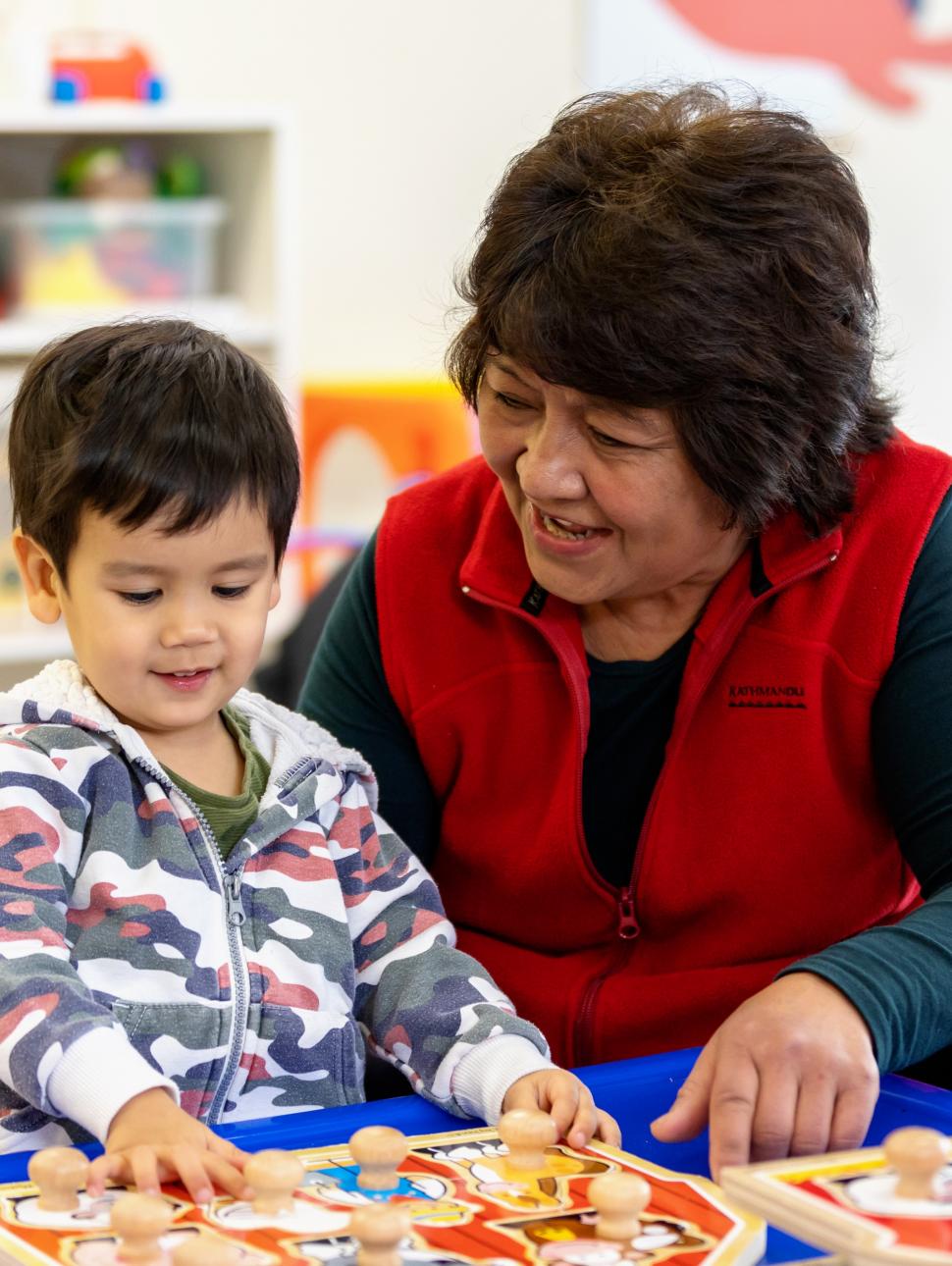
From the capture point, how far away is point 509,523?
123 cm

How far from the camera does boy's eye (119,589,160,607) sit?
96 cm

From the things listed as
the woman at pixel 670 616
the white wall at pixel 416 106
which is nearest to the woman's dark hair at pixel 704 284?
the woman at pixel 670 616

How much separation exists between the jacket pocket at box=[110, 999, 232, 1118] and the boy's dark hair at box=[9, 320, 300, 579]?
0.82ft

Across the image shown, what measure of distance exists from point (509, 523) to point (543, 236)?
23 cm

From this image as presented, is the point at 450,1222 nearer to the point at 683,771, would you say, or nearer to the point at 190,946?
the point at 190,946

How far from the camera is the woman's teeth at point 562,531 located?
111cm

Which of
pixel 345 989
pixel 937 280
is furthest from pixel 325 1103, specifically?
pixel 937 280

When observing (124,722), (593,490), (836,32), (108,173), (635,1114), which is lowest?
(635,1114)

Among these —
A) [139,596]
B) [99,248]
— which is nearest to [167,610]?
[139,596]

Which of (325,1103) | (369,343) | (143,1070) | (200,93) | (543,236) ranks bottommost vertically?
(325,1103)

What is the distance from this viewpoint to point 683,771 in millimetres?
1179

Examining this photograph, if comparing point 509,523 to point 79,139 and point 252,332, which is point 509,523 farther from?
point 79,139

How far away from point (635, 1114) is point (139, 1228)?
397mm

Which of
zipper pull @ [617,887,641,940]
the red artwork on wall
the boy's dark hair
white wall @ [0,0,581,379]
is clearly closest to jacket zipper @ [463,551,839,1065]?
zipper pull @ [617,887,641,940]
